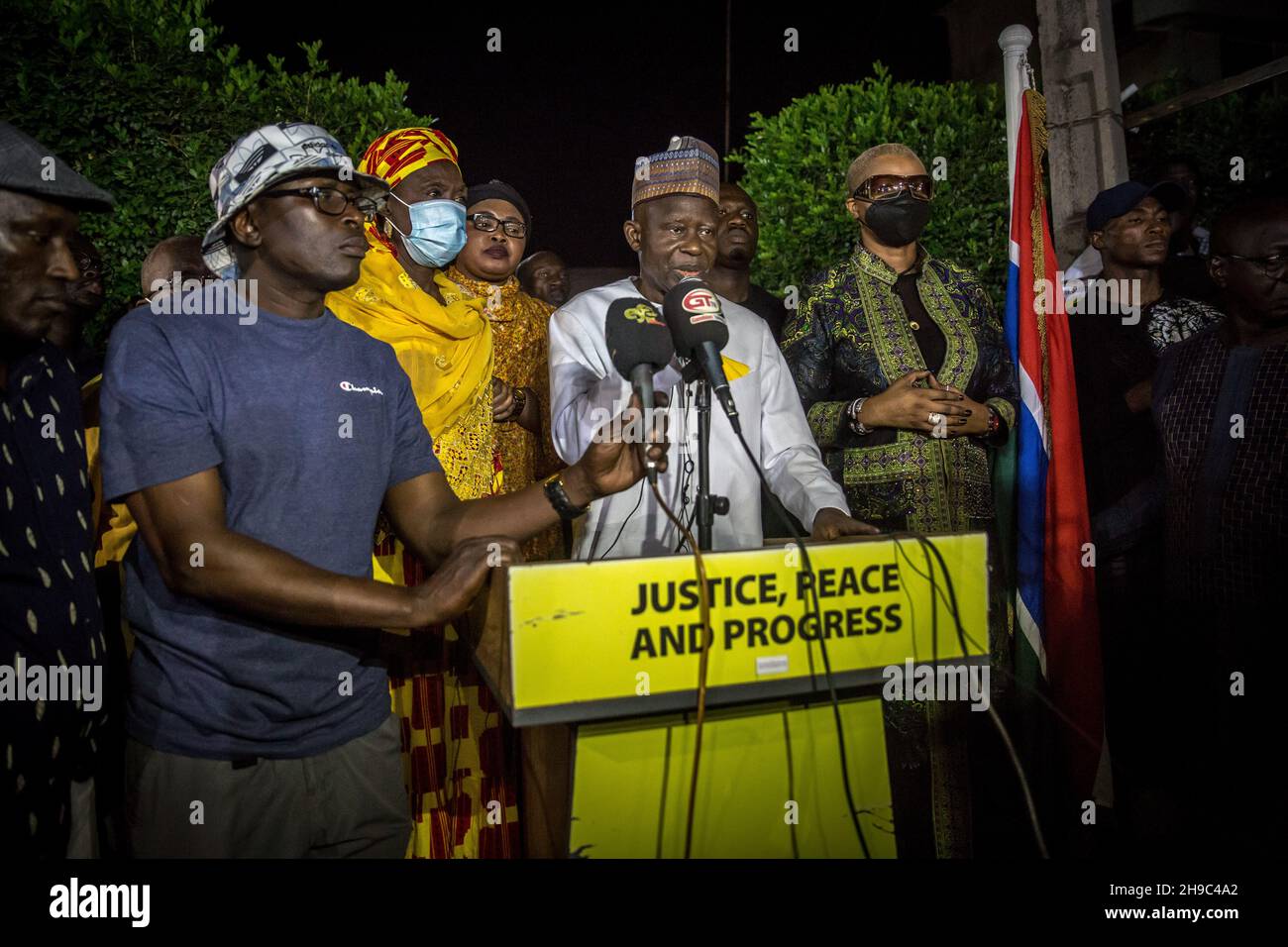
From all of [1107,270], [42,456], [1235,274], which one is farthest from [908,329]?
[42,456]

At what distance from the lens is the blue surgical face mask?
11.4ft

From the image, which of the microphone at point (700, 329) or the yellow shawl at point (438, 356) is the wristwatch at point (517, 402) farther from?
the microphone at point (700, 329)

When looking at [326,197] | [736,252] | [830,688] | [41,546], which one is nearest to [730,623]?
[830,688]

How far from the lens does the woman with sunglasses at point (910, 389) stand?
3.30m

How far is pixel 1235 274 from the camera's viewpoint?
315 centimetres

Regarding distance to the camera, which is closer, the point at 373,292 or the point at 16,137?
the point at 16,137

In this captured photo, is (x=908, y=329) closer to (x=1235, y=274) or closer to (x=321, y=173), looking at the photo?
(x=1235, y=274)

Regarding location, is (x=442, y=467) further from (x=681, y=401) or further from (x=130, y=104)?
(x=130, y=104)

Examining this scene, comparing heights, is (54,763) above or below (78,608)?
below

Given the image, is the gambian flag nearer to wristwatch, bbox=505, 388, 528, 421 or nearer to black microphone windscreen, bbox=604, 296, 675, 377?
wristwatch, bbox=505, 388, 528, 421

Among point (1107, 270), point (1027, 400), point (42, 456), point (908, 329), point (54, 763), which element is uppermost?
point (1107, 270)

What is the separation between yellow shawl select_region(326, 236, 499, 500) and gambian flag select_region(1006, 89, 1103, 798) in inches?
84.2

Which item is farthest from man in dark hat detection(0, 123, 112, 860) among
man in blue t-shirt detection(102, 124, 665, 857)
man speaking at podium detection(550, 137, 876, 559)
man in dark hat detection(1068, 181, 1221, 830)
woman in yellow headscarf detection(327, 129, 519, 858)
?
man in dark hat detection(1068, 181, 1221, 830)
